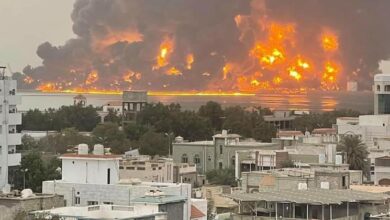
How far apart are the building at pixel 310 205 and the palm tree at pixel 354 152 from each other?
1742 cm

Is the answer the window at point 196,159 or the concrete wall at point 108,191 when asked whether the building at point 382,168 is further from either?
the window at point 196,159

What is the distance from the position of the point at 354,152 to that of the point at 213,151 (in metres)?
9.82

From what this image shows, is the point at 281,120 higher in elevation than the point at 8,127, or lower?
higher

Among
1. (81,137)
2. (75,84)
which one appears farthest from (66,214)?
(75,84)

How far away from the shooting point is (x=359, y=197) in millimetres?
21406

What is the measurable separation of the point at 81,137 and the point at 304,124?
1005 inches

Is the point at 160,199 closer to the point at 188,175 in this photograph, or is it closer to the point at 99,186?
the point at 99,186

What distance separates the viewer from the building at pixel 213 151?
4741cm

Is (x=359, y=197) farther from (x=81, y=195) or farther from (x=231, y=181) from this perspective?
(x=231, y=181)

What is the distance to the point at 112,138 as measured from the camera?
208 feet

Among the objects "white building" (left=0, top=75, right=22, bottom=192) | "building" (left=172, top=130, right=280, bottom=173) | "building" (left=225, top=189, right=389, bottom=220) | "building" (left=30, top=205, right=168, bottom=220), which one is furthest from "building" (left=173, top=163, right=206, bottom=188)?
"building" (left=30, top=205, right=168, bottom=220)

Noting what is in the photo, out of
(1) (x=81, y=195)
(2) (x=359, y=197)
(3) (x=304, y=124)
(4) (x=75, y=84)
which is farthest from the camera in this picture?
(4) (x=75, y=84)

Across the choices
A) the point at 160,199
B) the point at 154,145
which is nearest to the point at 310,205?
the point at 160,199

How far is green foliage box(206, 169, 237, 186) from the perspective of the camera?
41500 millimetres
